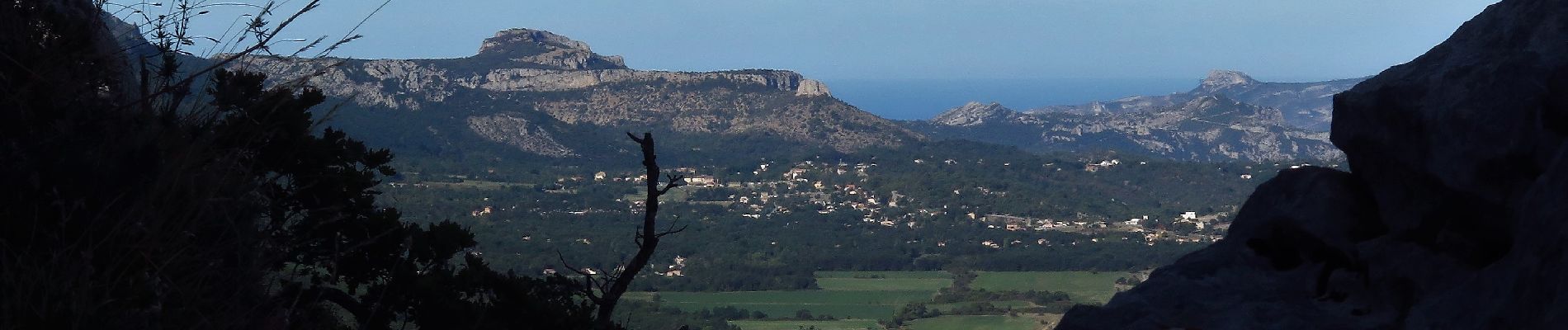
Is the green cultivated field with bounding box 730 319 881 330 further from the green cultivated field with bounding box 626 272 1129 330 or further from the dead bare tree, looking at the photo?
the dead bare tree

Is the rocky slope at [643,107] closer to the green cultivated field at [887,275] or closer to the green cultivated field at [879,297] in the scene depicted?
the green cultivated field at [887,275]

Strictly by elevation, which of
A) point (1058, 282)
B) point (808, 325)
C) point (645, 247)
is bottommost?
point (1058, 282)

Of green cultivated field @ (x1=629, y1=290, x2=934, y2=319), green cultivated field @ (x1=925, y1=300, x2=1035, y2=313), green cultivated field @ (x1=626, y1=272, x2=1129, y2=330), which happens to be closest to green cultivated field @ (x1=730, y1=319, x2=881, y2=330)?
green cultivated field @ (x1=626, y1=272, x2=1129, y2=330)

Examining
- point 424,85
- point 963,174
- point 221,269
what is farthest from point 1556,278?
point 424,85

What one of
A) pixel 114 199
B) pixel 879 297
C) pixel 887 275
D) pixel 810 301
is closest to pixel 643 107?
pixel 887 275

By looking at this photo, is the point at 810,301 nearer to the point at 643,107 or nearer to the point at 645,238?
the point at 645,238

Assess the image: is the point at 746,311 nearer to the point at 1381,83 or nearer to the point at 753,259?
the point at 753,259
